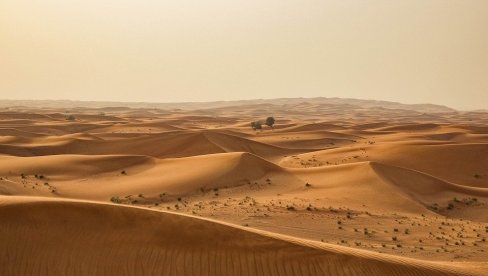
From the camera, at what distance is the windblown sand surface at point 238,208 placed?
7.76 meters

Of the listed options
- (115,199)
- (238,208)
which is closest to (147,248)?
(238,208)

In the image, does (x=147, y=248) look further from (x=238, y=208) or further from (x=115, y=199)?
(x=115, y=199)

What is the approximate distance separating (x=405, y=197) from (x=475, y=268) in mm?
11854

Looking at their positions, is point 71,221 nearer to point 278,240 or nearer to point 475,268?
point 278,240

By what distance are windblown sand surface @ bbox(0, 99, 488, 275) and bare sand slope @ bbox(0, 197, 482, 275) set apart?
2 cm

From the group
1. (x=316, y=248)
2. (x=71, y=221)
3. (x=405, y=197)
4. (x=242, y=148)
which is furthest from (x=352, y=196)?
(x=242, y=148)

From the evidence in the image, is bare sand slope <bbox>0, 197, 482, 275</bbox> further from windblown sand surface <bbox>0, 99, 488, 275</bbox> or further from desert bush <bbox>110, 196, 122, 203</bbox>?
desert bush <bbox>110, 196, 122, 203</bbox>

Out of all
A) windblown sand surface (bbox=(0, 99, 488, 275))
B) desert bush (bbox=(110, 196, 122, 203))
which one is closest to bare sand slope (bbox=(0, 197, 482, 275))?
windblown sand surface (bbox=(0, 99, 488, 275))

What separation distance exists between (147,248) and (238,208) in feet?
32.2

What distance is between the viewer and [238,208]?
17.6m

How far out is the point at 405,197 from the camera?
21.0 m

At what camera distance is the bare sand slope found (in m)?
7.46

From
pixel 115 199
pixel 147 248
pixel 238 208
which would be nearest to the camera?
pixel 147 248

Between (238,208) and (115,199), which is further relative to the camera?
(115,199)
